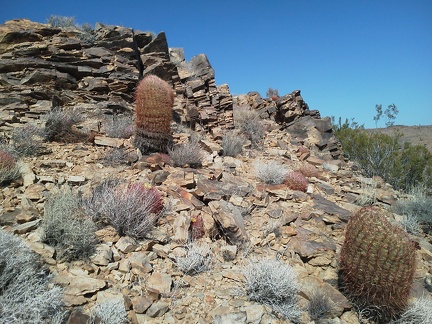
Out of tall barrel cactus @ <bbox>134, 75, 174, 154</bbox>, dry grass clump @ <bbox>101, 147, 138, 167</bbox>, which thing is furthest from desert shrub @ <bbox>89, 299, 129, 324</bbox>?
tall barrel cactus @ <bbox>134, 75, 174, 154</bbox>

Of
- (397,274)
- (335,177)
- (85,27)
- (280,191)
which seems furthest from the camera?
(85,27)

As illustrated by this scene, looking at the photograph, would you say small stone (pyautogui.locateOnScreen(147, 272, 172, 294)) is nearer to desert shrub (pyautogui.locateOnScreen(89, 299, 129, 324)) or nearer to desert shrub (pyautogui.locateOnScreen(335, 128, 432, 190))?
desert shrub (pyautogui.locateOnScreen(89, 299, 129, 324))

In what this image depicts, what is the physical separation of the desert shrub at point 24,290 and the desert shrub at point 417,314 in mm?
A: 3952

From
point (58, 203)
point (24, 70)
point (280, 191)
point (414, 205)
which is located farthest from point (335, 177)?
point (24, 70)

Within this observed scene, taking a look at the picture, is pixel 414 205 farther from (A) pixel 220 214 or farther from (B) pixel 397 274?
(A) pixel 220 214

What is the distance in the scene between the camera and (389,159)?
1530 cm

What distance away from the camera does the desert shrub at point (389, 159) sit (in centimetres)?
1445

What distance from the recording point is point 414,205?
696cm

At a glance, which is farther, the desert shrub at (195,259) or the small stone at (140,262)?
the desert shrub at (195,259)

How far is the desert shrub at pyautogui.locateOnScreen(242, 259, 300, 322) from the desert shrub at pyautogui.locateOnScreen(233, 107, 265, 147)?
757 cm

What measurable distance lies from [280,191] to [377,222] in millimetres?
2798

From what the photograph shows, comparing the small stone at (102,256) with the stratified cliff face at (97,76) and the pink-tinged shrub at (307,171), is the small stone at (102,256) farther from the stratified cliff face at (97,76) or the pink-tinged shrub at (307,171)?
the pink-tinged shrub at (307,171)

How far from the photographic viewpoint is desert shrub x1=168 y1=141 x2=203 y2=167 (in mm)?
6965

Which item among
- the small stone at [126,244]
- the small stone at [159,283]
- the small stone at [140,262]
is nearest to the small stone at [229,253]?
the small stone at [159,283]
